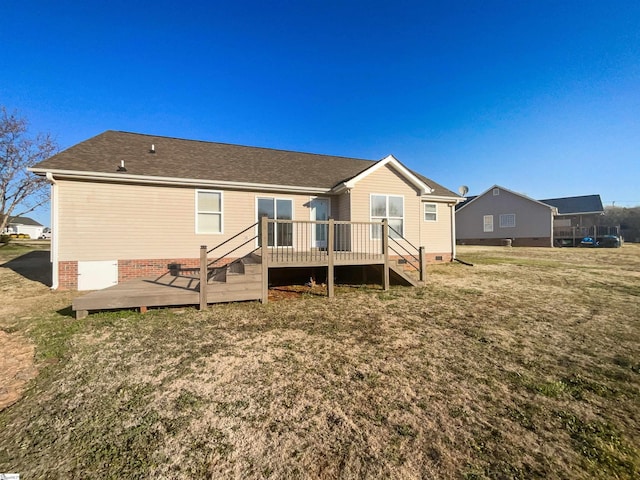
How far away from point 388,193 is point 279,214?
14.3 feet

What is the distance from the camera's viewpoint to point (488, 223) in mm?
29797

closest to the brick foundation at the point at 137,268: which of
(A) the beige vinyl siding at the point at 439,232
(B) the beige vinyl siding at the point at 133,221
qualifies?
(B) the beige vinyl siding at the point at 133,221

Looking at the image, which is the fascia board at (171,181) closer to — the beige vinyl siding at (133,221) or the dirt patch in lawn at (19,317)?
the beige vinyl siding at (133,221)

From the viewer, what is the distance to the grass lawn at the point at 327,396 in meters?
2.19

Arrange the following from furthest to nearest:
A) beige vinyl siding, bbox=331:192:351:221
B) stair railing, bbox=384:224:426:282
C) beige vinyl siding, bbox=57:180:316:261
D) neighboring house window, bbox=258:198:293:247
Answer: stair railing, bbox=384:224:426:282 → beige vinyl siding, bbox=331:192:351:221 → neighboring house window, bbox=258:198:293:247 → beige vinyl siding, bbox=57:180:316:261

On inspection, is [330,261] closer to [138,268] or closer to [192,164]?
[138,268]

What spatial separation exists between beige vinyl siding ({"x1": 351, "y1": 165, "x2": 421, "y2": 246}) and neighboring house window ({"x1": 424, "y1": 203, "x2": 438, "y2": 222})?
2.00 meters

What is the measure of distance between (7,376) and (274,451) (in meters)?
3.80

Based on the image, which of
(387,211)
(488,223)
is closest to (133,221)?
(387,211)

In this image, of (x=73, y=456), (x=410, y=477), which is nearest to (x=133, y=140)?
(x=73, y=456)

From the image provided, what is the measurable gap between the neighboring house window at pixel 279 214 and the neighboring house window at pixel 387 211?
10.4 ft

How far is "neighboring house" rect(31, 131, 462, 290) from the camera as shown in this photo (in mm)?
8328

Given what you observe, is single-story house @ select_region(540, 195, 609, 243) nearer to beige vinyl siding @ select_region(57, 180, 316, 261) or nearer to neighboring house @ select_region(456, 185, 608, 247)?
neighboring house @ select_region(456, 185, 608, 247)

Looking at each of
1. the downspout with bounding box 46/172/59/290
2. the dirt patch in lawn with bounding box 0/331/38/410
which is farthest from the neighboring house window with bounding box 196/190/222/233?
the dirt patch in lawn with bounding box 0/331/38/410
